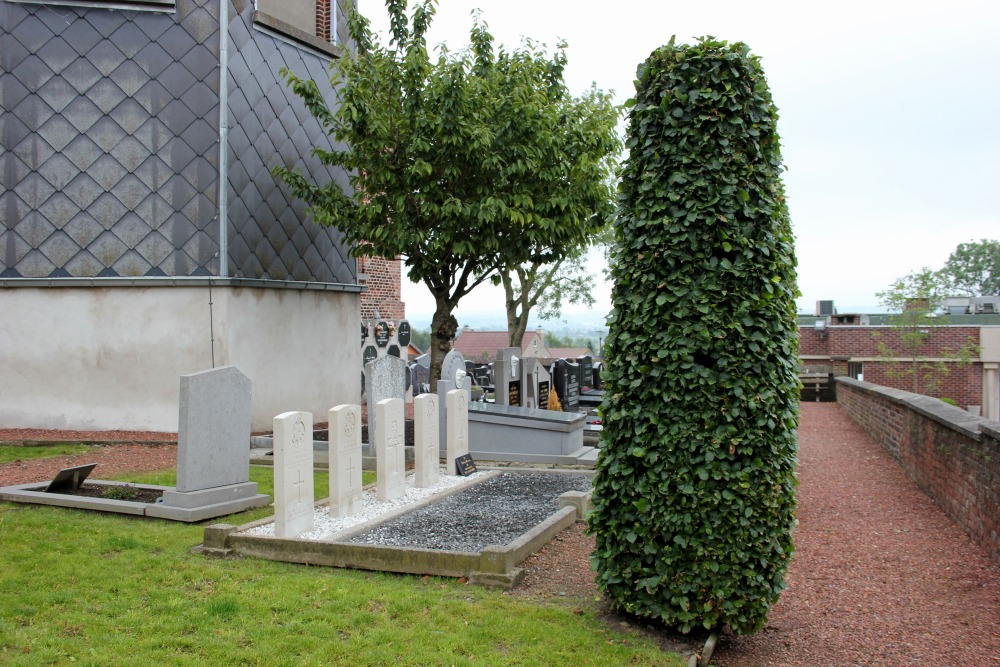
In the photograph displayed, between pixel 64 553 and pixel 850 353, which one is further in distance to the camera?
pixel 850 353

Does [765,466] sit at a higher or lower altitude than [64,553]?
higher

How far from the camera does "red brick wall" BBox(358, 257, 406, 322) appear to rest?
74.4 feet

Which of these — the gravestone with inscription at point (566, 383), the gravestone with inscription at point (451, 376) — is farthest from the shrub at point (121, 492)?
the gravestone with inscription at point (566, 383)

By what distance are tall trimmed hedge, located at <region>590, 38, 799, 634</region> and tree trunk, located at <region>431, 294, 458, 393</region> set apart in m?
9.66

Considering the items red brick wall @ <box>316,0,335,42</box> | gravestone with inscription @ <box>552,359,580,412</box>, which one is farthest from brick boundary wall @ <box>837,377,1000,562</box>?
red brick wall @ <box>316,0,335,42</box>

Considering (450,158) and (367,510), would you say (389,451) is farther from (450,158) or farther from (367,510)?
(450,158)

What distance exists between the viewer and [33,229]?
13695 mm

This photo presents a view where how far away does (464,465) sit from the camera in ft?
34.6

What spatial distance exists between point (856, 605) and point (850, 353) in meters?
29.8

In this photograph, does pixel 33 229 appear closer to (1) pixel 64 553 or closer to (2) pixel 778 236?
(1) pixel 64 553

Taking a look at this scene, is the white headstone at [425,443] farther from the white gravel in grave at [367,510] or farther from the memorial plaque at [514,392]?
the memorial plaque at [514,392]

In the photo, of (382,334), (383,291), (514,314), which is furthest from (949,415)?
(514,314)

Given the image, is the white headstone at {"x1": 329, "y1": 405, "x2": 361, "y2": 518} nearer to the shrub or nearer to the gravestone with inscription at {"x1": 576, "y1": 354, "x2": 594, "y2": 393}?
the shrub

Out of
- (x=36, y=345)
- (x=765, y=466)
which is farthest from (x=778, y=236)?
(x=36, y=345)
